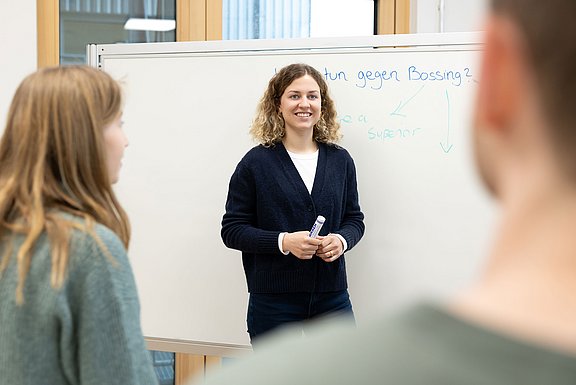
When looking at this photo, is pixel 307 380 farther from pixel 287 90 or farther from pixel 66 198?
pixel 287 90

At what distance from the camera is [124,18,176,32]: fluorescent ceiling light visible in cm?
353

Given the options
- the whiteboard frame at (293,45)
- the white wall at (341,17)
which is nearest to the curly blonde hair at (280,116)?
the whiteboard frame at (293,45)

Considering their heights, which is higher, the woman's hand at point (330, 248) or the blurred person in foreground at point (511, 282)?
the blurred person in foreground at point (511, 282)

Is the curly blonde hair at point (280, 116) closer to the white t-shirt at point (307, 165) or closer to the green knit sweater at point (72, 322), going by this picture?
the white t-shirt at point (307, 165)

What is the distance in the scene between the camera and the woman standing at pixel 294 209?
2.55m

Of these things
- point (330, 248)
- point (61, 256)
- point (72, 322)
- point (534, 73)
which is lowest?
point (330, 248)

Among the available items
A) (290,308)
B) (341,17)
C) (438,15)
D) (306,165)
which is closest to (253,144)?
(306,165)

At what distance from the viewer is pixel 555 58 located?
33cm

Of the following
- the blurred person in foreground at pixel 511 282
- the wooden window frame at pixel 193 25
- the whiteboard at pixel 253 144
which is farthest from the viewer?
the wooden window frame at pixel 193 25

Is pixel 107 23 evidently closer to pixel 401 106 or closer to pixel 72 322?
pixel 401 106

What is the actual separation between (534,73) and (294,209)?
2225 millimetres

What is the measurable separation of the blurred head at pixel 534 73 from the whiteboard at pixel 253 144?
228 centimetres

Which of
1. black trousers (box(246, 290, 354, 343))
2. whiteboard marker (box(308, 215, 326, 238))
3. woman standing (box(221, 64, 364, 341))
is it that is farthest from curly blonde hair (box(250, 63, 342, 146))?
black trousers (box(246, 290, 354, 343))

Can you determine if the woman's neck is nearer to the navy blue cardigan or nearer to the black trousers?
the navy blue cardigan
